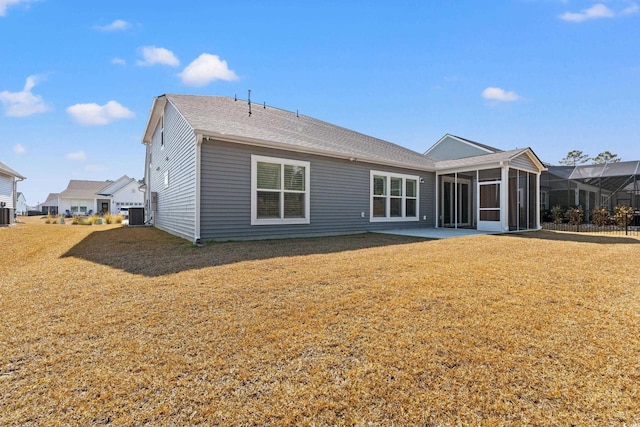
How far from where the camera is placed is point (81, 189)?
44156mm

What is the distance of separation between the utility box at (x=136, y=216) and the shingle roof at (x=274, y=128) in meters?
7.85

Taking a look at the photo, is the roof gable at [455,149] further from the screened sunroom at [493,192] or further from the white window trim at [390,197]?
the white window trim at [390,197]

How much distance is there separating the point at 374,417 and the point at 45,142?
28093mm

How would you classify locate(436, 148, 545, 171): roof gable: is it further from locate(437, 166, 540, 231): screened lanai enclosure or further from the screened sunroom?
locate(437, 166, 540, 231): screened lanai enclosure

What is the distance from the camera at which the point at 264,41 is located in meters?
11.3

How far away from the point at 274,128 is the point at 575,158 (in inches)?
2250

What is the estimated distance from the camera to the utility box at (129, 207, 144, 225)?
15.9 meters

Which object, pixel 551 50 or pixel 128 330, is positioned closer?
pixel 128 330

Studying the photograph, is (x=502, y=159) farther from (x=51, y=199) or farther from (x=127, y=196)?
(x=51, y=199)

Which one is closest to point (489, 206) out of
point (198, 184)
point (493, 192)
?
point (493, 192)

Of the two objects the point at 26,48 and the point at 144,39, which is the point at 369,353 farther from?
the point at 26,48

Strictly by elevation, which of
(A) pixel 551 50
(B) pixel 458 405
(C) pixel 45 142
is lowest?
(B) pixel 458 405

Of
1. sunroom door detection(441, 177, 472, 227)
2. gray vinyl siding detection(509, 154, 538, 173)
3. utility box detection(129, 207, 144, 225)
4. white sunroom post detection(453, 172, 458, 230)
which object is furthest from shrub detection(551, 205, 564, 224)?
utility box detection(129, 207, 144, 225)

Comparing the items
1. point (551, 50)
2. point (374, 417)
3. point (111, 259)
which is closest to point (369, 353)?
point (374, 417)
